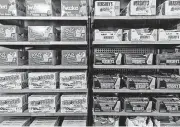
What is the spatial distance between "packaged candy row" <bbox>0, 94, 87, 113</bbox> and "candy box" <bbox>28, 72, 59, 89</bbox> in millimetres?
142

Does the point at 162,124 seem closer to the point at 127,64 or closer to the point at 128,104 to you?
the point at 128,104

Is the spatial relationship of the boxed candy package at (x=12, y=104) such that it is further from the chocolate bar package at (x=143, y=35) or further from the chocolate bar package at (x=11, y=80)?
the chocolate bar package at (x=143, y=35)

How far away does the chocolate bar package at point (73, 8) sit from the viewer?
201 cm

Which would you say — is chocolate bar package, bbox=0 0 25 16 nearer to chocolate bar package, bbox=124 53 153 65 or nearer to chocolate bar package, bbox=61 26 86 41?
chocolate bar package, bbox=61 26 86 41

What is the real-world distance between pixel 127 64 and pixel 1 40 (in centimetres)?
160

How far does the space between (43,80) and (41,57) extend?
11.6 inches

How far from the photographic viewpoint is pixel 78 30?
79.4 inches

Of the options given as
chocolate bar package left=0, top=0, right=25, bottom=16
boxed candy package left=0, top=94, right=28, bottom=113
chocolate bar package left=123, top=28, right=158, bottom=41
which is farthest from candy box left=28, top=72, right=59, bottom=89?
chocolate bar package left=123, top=28, right=158, bottom=41

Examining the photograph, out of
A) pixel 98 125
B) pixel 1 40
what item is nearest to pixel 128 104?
pixel 98 125

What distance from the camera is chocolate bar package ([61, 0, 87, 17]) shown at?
2012mm

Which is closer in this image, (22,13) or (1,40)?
(1,40)

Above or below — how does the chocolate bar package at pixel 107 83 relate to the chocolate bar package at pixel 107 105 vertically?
above

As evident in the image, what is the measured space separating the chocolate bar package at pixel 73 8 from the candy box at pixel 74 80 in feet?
2.47

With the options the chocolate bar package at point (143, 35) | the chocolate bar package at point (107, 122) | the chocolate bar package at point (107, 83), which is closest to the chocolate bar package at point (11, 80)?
the chocolate bar package at point (107, 83)
